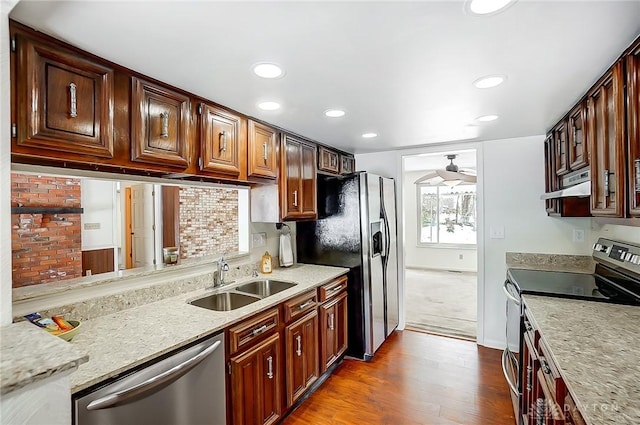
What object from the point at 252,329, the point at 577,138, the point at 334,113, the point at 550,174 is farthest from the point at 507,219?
the point at 252,329

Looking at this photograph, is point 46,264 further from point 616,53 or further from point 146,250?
point 616,53

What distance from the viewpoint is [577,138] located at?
204 cm

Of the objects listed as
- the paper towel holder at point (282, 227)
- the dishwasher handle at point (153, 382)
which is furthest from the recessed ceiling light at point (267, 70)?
the paper towel holder at point (282, 227)

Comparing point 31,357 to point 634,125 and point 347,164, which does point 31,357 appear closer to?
point 634,125

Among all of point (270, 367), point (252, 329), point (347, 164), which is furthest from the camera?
point (347, 164)

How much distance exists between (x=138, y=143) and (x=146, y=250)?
118 centimetres

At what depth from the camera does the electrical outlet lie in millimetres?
2775

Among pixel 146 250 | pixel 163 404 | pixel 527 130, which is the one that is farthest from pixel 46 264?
pixel 527 130

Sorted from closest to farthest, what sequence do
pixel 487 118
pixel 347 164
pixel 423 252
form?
pixel 487 118
pixel 347 164
pixel 423 252

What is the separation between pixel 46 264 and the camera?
200 cm

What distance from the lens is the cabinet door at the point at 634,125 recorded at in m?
1.28

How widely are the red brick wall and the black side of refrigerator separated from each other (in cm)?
195

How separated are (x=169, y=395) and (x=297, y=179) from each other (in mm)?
1852

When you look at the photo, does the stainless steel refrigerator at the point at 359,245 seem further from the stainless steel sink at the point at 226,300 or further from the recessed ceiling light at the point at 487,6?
the recessed ceiling light at the point at 487,6
